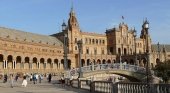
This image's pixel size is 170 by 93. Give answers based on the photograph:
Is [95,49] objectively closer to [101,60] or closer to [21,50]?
[101,60]

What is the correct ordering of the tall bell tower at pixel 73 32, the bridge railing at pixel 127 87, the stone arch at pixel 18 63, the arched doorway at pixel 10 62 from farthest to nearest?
Answer: the tall bell tower at pixel 73 32 < the stone arch at pixel 18 63 < the arched doorway at pixel 10 62 < the bridge railing at pixel 127 87

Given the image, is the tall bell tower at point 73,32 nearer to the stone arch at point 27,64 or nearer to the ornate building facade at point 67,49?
the ornate building facade at point 67,49

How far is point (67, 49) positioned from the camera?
107562 millimetres

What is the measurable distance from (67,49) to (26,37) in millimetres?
15798

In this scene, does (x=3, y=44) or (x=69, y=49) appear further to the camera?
(x=69, y=49)

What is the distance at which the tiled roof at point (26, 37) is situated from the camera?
87956 mm

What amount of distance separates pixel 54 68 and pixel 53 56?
131 inches

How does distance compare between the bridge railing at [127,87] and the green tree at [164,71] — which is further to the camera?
the green tree at [164,71]

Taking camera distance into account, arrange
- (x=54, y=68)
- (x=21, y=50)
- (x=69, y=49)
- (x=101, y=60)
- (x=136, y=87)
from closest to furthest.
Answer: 1. (x=136, y=87)
2. (x=21, y=50)
3. (x=54, y=68)
4. (x=69, y=49)
5. (x=101, y=60)

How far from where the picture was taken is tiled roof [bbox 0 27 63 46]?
8796cm

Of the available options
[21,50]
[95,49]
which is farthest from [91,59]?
[21,50]

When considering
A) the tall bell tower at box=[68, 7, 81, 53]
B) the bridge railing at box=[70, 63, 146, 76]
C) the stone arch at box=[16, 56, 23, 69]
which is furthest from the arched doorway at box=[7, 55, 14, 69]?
the bridge railing at box=[70, 63, 146, 76]

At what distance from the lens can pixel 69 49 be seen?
110625 mm

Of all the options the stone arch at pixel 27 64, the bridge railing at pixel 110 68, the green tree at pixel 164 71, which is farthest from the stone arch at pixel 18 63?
the bridge railing at pixel 110 68
